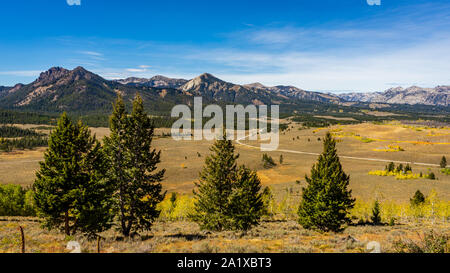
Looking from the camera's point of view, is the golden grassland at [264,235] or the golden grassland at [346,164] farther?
the golden grassland at [346,164]

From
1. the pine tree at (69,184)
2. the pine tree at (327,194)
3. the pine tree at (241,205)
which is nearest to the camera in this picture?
the pine tree at (69,184)

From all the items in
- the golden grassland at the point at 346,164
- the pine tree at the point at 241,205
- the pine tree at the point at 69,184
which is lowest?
the golden grassland at the point at 346,164

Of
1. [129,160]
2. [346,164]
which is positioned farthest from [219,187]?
[346,164]

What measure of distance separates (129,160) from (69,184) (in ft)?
16.4

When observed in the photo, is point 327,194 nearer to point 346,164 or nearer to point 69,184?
point 69,184

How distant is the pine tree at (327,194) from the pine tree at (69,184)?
832 inches

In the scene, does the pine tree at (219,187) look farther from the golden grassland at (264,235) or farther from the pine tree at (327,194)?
the pine tree at (327,194)

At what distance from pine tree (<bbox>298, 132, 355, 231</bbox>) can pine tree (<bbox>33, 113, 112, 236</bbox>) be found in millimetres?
21134

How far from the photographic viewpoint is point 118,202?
74.7ft

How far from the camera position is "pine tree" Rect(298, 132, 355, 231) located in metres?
26.8

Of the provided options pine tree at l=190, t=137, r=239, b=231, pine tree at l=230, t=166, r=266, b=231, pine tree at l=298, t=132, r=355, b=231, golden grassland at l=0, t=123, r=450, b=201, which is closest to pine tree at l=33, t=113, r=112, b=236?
pine tree at l=190, t=137, r=239, b=231

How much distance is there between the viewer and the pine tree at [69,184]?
20109 millimetres

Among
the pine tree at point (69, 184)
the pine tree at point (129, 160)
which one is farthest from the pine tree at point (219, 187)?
the pine tree at point (69, 184)

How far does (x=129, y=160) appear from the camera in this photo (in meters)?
22.7
